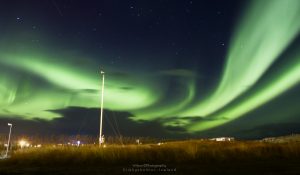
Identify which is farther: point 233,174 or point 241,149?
point 241,149

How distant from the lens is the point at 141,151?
24.9 m

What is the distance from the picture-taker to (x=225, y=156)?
74.1 ft

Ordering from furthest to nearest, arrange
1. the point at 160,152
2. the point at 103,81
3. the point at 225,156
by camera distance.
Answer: the point at 103,81 → the point at 160,152 → the point at 225,156

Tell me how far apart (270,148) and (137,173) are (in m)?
15.7

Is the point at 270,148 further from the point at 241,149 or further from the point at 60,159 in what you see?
the point at 60,159

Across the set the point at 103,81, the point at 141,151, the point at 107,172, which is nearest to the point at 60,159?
the point at 141,151

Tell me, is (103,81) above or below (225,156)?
above

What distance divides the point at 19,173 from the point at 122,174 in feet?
16.9

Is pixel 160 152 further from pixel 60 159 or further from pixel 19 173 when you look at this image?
pixel 19 173

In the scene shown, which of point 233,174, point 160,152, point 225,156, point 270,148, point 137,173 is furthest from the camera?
point 270,148

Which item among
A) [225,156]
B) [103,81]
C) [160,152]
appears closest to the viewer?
[225,156]

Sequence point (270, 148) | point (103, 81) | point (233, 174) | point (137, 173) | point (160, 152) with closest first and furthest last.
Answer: point (233, 174)
point (137, 173)
point (160, 152)
point (270, 148)
point (103, 81)

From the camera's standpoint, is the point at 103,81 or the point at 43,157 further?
the point at 103,81

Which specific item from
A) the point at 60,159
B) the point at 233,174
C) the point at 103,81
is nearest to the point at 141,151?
the point at 60,159
